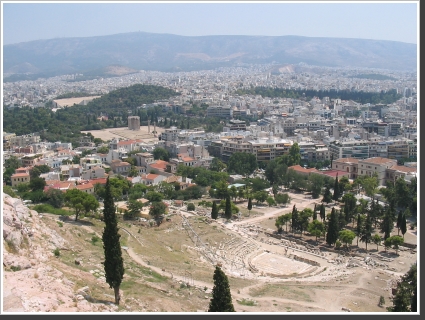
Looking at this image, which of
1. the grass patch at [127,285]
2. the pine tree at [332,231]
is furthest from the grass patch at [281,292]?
the pine tree at [332,231]

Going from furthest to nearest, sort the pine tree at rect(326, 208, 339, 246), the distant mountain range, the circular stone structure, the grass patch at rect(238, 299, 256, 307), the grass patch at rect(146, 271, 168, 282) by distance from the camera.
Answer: the distant mountain range → the pine tree at rect(326, 208, 339, 246) → the circular stone structure → the grass patch at rect(146, 271, 168, 282) → the grass patch at rect(238, 299, 256, 307)

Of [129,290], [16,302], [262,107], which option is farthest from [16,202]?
[262,107]

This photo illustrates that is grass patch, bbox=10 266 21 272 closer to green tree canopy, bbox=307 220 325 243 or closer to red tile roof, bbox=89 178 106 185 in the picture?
green tree canopy, bbox=307 220 325 243

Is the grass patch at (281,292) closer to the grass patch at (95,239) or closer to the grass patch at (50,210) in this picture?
the grass patch at (95,239)

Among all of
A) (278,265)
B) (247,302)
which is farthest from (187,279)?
(278,265)

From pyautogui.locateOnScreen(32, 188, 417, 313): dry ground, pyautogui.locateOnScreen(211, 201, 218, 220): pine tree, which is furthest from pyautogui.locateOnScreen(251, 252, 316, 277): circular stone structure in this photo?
pyautogui.locateOnScreen(211, 201, 218, 220): pine tree

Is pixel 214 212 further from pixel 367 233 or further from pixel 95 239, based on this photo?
pixel 95 239

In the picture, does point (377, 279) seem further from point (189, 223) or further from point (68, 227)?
point (68, 227)
